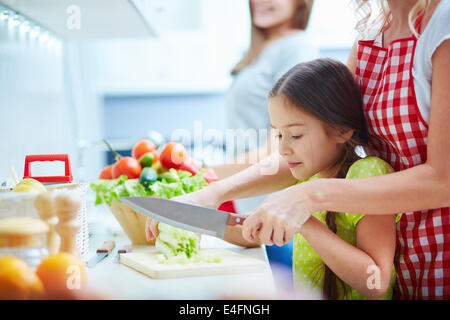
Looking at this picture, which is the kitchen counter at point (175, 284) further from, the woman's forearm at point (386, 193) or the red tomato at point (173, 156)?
the red tomato at point (173, 156)

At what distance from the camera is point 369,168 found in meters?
0.65

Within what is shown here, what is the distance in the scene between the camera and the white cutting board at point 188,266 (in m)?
0.69

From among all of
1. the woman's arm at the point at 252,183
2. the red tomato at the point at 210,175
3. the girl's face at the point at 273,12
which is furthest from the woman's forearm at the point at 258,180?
the girl's face at the point at 273,12

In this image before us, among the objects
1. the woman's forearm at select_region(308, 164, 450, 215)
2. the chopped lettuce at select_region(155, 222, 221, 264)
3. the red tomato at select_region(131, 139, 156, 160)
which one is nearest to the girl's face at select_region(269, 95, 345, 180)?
the woman's forearm at select_region(308, 164, 450, 215)

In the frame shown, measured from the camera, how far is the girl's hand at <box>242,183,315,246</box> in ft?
1.91

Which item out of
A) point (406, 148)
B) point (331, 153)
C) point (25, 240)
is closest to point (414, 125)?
point (406, 148)

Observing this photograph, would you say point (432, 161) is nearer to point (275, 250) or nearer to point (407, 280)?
point (407, 280)

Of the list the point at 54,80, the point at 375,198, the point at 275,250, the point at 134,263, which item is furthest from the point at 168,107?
the point at 375,198

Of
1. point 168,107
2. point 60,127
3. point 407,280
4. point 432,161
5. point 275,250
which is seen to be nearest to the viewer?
point 432,161

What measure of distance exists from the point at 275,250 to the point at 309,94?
0.41 m

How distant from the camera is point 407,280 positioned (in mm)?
669

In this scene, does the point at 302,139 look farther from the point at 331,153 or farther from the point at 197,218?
the point at 197,218

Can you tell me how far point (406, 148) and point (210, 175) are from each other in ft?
1.68

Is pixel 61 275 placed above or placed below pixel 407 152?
below
